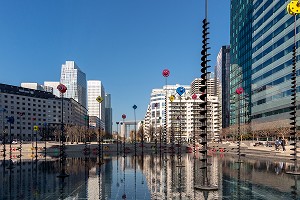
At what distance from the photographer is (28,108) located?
174 meters

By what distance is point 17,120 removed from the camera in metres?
165

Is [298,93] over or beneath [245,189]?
over

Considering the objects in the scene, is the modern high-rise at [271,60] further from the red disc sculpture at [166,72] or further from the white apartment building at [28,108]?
the white apartment building at [28,108]

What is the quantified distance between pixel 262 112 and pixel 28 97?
453 ft

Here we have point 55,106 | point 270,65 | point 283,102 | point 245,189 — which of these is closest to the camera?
point 245,189

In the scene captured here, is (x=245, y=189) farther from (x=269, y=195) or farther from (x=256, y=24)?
(x=256, y=24)

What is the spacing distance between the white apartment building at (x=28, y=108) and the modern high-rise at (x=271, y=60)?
10909 centimetres

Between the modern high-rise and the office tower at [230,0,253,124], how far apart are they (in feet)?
23.6

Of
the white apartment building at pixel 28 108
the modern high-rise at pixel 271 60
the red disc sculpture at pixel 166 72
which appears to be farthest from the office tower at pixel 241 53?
the white apartment building at pixel 28 108

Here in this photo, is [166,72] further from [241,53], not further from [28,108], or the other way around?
[28,108]

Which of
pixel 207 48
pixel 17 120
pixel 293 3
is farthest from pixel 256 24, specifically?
pixel 17 120

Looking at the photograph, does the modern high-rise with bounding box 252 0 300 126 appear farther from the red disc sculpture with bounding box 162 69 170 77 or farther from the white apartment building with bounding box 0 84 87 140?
the white apartment building with bounding box 0 84 87 140

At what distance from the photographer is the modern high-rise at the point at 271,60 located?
245ft

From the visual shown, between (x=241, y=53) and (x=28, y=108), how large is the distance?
127 m
